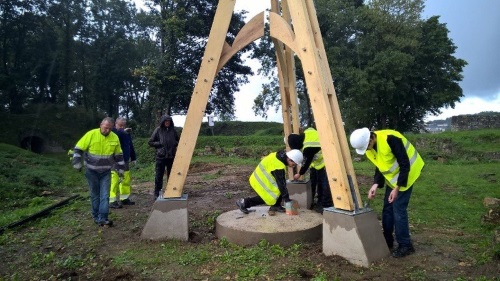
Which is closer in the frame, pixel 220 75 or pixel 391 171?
pixel 391 171

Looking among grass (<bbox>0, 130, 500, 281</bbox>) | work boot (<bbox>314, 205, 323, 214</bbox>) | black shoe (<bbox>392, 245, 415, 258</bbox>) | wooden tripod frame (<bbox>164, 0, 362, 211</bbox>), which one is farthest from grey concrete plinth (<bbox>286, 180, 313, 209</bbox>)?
black shoe (<bbox>392, 245, 415, 258</bbox>)

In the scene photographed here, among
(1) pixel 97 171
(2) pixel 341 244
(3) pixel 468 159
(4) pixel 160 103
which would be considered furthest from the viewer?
(4) pixel 160 103

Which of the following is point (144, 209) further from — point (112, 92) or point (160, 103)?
point (112, 92)

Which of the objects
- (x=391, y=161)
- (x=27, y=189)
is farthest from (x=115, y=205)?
(x=391, y=161)

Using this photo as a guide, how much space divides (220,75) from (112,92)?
1636cm

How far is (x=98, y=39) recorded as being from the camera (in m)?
38.2

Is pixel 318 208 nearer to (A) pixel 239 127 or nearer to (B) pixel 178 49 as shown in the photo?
(B) pixel 178 49

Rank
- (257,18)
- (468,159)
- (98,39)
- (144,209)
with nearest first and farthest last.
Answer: (257,18), (144,209), (468,159), (98,39)

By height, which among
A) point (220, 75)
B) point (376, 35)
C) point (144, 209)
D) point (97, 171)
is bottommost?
point (144, 209)

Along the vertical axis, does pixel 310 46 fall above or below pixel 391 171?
above

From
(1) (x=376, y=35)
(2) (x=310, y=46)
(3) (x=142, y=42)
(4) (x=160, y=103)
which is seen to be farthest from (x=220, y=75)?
(2) (x=310, y=46)

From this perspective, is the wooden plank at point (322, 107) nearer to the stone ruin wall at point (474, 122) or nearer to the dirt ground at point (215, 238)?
the dirt ground at point (215, 238)

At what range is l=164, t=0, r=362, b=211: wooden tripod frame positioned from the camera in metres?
4.63

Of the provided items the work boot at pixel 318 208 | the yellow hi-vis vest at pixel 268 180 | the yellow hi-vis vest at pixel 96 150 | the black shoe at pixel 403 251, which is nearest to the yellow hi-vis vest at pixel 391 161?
the black shoe at pixel 403 251
